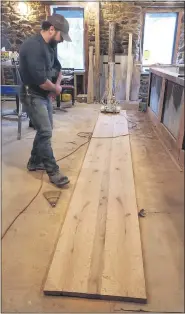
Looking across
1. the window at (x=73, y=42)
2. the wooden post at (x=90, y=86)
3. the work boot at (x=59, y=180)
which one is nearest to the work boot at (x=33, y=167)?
the work boot at (x=59, y=180)

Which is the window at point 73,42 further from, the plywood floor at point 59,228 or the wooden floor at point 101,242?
the wooden floor at point 101,242

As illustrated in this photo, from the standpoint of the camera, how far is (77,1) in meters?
5.80

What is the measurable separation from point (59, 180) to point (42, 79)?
2.89 feet

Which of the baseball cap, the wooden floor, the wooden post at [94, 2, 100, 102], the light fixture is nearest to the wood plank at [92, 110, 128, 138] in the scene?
the wooden floor

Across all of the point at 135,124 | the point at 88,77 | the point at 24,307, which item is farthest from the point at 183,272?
the point at 88,77

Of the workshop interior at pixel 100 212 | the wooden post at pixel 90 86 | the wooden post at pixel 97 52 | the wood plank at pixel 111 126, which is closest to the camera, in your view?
the workshop interior at pixel 100 212

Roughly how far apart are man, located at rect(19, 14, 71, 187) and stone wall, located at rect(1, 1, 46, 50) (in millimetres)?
4876

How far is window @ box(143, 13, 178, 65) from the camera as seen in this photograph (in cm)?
589

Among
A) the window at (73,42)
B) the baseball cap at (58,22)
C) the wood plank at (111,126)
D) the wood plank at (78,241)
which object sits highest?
the window at (73,42)

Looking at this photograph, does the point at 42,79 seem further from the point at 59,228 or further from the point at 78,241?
the point at 78,241

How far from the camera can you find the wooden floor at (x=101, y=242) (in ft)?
3.98

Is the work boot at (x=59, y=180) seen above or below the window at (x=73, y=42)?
below

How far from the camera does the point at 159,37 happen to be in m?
6.12

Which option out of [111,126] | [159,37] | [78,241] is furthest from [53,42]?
[159,37]
